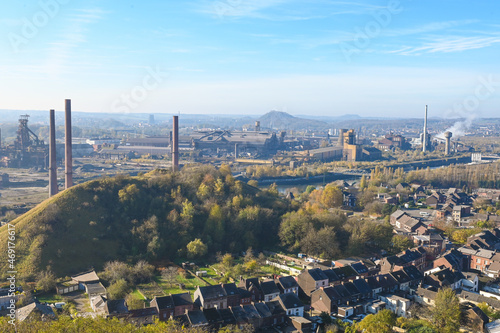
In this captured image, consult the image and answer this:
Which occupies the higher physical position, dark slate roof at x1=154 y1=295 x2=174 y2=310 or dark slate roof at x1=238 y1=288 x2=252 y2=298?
dark slate roof at x1=154 y1=295 x2=174 y2=310

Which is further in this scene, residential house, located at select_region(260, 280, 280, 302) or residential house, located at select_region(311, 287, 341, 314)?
residential house, located at select_region(260, 280, 280, 302)

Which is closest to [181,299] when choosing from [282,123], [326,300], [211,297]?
[211,297]

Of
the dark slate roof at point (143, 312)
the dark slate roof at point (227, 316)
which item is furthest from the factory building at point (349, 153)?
the dark slate roof at point (143, 312)

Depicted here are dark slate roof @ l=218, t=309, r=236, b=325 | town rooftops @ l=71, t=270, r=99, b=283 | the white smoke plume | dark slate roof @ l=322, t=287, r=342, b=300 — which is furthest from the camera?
the white smoke plume

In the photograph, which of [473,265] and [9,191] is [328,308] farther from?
[9,191]

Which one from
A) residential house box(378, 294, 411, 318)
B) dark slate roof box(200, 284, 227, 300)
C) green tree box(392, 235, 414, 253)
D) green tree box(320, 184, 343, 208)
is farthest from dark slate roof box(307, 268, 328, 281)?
green tree box(320, 184, 343, 208)

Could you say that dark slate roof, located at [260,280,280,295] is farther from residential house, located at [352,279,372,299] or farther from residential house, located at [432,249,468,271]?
residential house, located at [432,249,468,271]

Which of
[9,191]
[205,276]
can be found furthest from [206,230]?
[9,191]
